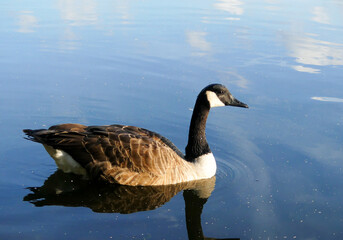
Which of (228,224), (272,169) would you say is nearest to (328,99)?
(272,169)

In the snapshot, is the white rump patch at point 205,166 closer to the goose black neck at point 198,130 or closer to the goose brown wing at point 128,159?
the goose black neck at point 198,130

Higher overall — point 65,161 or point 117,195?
point 65,161

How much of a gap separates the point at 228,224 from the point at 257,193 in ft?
3.78

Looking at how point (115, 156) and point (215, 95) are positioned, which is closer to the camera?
point (115, 156)

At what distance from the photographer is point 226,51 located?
15.7 metres

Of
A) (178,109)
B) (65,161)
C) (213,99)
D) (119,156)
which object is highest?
(213,99)

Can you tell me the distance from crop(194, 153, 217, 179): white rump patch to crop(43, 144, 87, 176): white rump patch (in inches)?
73.9

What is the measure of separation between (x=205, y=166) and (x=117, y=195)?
1.60 meters

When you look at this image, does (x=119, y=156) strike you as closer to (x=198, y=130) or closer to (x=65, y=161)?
(x=65, y=161)

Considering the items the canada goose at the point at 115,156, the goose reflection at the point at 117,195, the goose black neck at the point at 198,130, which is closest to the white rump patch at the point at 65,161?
the canada goose at the point at 115,156

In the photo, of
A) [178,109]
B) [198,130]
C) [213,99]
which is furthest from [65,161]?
[178,109]

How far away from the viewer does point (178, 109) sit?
428 inches

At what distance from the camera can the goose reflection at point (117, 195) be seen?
715 centimetres

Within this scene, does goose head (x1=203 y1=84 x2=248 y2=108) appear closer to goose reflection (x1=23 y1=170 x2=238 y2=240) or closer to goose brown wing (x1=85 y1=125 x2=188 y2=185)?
goose brown wing (x1=85 y1=125 x2=188 y2=185)
